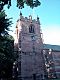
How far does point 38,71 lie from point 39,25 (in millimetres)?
13295

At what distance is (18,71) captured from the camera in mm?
43312

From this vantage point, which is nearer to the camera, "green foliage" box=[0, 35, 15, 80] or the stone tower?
"green foliage" box=[0, 35, 15, 80]

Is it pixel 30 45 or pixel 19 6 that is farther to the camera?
pixel 30 45

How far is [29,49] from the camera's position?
45.7m

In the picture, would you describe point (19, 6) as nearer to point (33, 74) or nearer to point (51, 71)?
point (33, 74)

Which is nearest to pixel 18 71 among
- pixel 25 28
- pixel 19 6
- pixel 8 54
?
pixel 8 54

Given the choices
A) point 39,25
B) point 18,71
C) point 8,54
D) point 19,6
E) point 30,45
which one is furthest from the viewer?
point 39,25

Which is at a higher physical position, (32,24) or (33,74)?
(32,24)

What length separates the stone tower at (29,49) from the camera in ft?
143

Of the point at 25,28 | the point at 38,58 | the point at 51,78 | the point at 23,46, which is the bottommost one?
the point at 51,78

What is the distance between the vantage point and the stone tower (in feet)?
143

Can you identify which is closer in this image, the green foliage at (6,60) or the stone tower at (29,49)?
the green foliage at (6,60)

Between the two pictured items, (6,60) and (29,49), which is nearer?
(6,60)

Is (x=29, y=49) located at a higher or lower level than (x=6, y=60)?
higher
